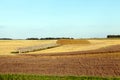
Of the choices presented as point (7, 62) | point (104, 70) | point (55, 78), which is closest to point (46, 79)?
point (55, 78)

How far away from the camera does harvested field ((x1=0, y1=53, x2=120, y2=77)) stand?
2272cm

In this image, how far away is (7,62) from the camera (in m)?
28.2

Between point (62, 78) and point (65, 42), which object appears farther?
point (65, 42)

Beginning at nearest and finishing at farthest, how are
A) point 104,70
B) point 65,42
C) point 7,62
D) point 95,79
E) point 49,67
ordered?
point 95,79 → point 104,70 → point 49,67 → point 7,62 → point 65,42

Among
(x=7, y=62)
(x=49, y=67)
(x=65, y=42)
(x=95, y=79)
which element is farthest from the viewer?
(x=65, y=42)

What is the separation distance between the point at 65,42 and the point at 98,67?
50.2 meters

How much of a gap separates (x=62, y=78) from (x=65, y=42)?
182 feet

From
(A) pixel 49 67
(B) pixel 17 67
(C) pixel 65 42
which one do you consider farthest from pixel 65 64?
(C) pixel 65 42

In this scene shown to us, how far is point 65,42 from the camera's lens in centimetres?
7425

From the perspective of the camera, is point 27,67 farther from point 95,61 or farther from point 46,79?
point 46,79

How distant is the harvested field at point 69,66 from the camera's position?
22.7 metres

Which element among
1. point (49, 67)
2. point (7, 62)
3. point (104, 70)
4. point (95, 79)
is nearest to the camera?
point (95, 79)

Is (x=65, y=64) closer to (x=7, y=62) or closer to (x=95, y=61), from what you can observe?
(x=95, y=61)

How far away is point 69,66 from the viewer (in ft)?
82.1
